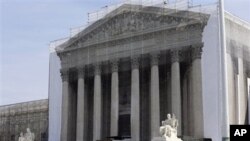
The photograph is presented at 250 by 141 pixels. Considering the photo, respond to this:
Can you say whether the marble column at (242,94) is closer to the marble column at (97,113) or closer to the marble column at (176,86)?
the marble column at (176,86)

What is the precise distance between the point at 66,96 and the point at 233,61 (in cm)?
1128

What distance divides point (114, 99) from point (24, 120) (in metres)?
10.9

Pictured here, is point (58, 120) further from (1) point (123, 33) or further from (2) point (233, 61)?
(2) point (233, 61)

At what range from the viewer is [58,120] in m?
31.6

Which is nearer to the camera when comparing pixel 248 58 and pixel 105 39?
pixel 248 58

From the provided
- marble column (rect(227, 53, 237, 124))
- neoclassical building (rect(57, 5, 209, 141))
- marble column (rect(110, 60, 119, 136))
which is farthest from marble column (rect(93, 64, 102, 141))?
marble column (rect(227, 53, 237, 124))

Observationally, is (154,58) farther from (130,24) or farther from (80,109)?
(80,109)

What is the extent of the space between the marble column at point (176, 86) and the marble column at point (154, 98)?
1009 mm

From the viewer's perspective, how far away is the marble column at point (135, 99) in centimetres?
2769

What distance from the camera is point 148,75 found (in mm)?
28750

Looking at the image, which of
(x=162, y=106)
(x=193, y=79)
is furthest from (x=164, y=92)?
(x=193, y=79)

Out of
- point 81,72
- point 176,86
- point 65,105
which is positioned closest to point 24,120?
point 65,105

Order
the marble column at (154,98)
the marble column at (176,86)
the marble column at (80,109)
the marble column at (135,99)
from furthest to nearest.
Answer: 1. the marble column at (80,109)
2. the marble column at (135,99)
3. the marble column at (154,98)
4. the marble column at (176,86)

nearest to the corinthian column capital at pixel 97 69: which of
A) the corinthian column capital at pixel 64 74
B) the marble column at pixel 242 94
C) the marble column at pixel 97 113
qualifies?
the marble column at pixel 97 113
